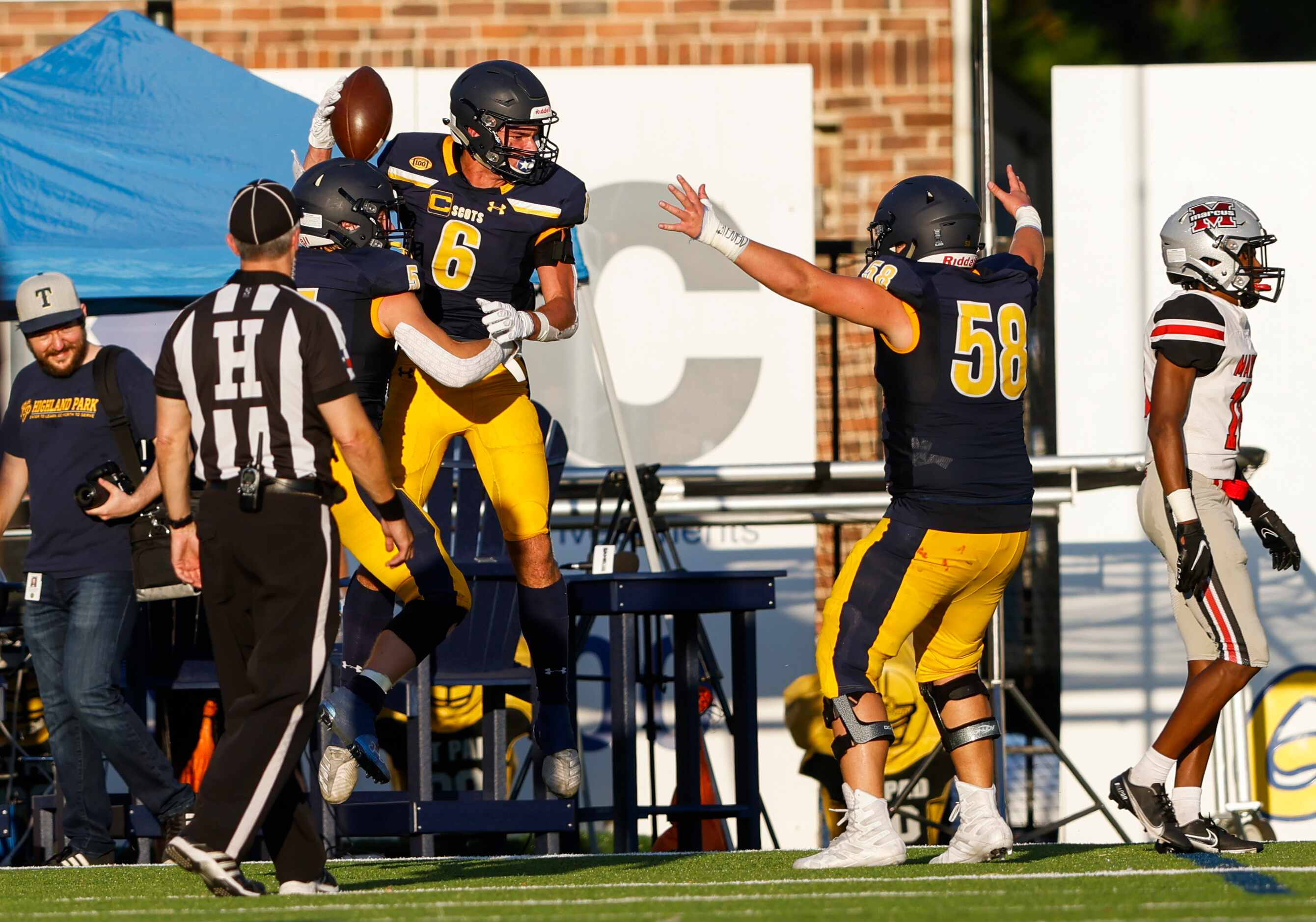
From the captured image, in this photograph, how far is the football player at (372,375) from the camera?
5.24 meters

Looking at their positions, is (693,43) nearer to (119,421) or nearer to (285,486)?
(119,421)

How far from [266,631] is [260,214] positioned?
97cm

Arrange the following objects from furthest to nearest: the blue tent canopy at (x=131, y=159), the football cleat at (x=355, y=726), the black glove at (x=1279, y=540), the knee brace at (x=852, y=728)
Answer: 1. the blue tent canopy at (x=131, y=159)
2. the black glove at (x=1279, y=540)
3. the football cleat at (x=355, y=726)
4. the knee brace at (x=852, y=728)

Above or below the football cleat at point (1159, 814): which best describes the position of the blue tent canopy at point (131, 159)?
above

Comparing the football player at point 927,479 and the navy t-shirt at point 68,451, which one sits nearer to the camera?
the football player at point 927,479

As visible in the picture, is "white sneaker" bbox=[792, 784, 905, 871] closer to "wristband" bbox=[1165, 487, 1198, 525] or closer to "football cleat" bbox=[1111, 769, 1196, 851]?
"football cleat" bbox=[1111, 769, 1196, 851]

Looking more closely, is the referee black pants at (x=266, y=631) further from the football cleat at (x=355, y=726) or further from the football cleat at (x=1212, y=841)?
the football cleat at (x=1212, y=841)

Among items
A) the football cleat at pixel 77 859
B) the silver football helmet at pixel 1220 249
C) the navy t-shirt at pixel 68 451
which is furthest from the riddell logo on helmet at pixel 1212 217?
the football cleat at pixel 77 859

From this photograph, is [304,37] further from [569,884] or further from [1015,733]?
[569,884]

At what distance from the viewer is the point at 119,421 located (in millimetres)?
6477

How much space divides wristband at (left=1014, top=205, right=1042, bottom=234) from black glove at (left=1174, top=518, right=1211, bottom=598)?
102 cm

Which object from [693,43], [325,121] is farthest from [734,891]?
[693,43]

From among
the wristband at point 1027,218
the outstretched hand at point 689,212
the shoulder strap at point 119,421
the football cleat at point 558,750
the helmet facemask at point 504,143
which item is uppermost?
the helmet facemask at point 504,143

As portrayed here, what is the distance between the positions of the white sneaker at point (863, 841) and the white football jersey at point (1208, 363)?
1.32 m
